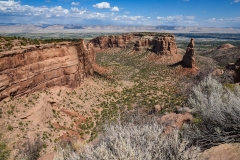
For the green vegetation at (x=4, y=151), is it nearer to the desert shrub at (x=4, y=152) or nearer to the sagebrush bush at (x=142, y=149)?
the desert shrub at (x=4, y=152)

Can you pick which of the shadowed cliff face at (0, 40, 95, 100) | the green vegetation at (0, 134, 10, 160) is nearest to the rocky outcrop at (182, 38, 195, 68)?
the shadowed cliff face at (0, 40, 95, 100)

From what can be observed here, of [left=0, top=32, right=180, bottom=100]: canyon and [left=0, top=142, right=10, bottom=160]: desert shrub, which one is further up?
[left=0, top=32, right=180, bottom=100]: canyon

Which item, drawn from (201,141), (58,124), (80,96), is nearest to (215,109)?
(201,141)

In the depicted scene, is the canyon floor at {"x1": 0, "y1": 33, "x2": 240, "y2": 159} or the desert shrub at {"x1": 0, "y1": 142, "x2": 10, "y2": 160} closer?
the desert shrub at {"x1": 0, "y1": 142, "x2": 10, "y2": 160}

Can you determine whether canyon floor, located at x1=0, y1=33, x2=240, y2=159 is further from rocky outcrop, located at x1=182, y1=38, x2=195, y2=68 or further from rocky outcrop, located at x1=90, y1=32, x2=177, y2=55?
rocky outcrop, located at x1=90, y1=32, x2=177, y2=55

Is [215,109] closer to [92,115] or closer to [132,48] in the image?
[92,115]

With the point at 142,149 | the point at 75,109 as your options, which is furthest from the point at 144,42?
the point at 142,149

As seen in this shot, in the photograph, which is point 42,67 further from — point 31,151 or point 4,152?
point 31,151
